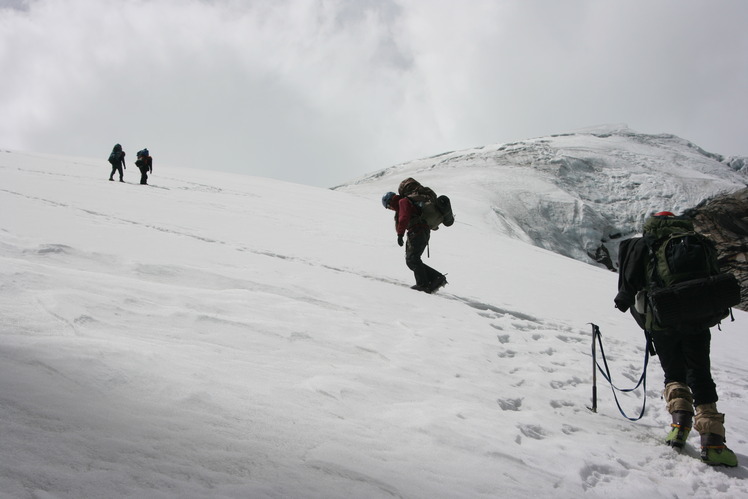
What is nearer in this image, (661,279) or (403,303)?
(661,279)

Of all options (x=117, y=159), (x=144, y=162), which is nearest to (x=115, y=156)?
(x=117, y=159)

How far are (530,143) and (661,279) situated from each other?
5493cm

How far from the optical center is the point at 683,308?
11.6ft

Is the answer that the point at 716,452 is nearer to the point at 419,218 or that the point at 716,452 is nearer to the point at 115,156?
the point at 419,218

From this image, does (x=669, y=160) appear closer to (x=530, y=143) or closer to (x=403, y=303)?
(x=530, y=143)

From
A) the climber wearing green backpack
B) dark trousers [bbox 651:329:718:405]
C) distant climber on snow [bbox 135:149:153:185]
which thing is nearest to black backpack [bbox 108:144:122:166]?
distant climber on snow [bbox 135:149:153:185]

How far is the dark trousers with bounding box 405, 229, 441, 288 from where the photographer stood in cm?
759

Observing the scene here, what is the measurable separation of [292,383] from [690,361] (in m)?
3.09

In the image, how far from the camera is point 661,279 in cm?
382

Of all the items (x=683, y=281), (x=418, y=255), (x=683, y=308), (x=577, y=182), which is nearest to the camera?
(x=683, y=308)

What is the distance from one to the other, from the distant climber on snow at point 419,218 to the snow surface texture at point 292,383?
1.52 ft

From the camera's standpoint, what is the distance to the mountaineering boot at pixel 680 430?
361 cm

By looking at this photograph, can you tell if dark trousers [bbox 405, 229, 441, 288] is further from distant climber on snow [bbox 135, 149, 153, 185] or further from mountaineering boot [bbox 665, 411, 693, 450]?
distant climber on snow [bbox 135, 149, 153, 185]

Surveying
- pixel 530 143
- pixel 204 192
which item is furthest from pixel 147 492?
pixel 530 143
